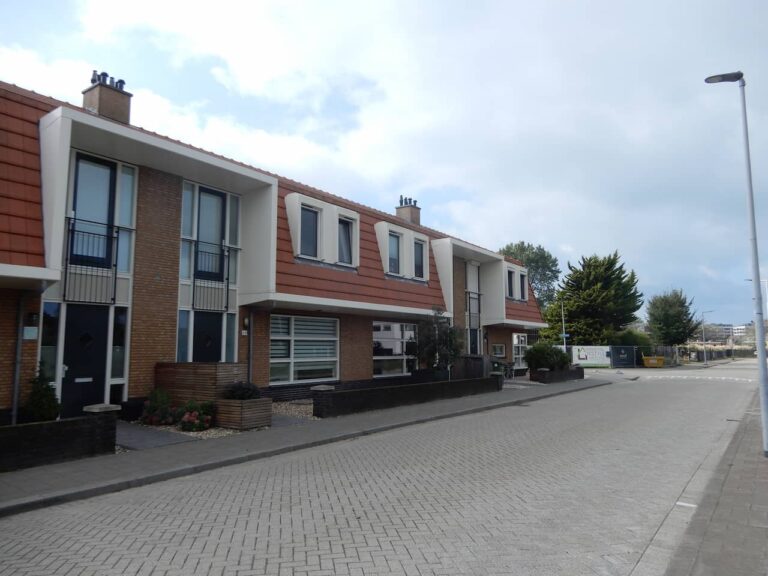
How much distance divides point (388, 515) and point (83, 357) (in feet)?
27.4

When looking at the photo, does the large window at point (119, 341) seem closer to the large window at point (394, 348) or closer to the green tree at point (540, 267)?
the large window at point (394, 348)

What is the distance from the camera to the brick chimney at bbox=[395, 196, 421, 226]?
24.8 metres

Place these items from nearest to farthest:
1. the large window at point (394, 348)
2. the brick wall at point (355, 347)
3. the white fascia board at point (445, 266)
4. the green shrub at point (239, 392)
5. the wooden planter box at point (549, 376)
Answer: the green shrub at point (239, 392), the brick wall at point (355, 347), the large window at point (394, 348), the white fascia board at point (445, 266), the wooden planter box at point (549, 376)

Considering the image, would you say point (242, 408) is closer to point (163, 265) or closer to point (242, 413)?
point (242, 413)

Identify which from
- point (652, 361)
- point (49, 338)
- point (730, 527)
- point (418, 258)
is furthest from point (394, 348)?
point (652, 361)

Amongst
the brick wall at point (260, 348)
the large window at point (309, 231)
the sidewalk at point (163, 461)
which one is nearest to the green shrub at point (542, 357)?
the sidewalk at point (163, 461)

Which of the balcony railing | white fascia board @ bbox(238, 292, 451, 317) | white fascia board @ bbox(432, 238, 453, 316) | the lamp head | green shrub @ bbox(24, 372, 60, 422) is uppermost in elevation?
the lamp head

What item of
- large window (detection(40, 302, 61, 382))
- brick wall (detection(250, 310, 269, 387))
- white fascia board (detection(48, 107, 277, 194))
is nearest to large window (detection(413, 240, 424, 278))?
brick wall (detection(250, 310, 269, 387))

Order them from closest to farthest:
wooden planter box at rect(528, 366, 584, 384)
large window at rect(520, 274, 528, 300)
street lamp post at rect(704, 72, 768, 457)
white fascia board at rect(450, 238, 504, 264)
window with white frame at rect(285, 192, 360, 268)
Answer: street lamp post at rect(704, 72, 768, 457)
window with white frame at rect(285, 192, 360, 268)
white fascia board at rect(450, 238, 504, 264)
wooden planter box at rect(528, 366, 584, 384)
large window at rect(520, 274, 528, 300)

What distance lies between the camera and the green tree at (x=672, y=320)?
60.7 metres

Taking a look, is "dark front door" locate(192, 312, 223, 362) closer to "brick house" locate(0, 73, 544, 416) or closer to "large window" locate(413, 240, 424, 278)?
"brick house" locate(0, 73, 544, 416)

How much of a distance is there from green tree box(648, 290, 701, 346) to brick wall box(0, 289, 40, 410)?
208 ft

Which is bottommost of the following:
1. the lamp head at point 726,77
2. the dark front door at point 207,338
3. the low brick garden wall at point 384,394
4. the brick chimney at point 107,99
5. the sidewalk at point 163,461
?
the sidewalk at point 163,461

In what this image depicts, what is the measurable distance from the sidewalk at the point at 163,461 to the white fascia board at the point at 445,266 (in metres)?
8.03
